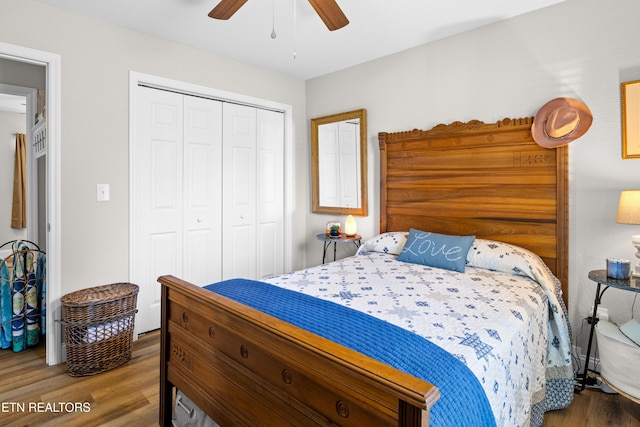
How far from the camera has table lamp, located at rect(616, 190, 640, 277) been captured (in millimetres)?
1915

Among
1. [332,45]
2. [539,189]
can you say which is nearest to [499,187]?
[539,189]

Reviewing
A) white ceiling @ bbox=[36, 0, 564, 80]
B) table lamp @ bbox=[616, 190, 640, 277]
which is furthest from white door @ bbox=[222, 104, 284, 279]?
table lamp @ bbox=[616, 190, 640, 277]

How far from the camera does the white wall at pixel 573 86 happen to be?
2217mm

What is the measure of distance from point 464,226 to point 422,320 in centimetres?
157

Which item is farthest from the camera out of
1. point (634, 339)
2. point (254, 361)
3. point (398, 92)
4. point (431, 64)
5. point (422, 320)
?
point (398, 92)

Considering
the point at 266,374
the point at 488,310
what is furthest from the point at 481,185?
the point at 266,374

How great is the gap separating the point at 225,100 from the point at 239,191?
90 cm

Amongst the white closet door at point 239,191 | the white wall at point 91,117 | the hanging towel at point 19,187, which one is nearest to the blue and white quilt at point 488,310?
the white closet door at point 239,191

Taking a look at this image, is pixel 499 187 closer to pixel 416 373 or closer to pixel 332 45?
pixel 332 45

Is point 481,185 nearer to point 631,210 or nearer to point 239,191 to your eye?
point 631,210

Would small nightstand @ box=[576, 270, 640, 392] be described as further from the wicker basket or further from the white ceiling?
the wicker basket

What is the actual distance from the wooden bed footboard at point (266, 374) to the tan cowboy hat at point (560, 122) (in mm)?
2204

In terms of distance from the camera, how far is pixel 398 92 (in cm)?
327

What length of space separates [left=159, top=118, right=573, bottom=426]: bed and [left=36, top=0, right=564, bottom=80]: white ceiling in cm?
78
